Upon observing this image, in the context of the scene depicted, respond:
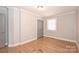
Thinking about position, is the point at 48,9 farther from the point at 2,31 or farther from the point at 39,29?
the point at 2,31

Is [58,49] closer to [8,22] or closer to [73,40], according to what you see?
[73,40]

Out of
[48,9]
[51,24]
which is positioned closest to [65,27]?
[51,24]

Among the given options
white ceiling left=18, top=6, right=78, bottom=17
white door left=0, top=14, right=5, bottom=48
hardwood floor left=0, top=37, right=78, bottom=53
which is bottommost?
hardwood floor left=0, top=37, right=78, bottom=53

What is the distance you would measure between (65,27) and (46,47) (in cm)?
55

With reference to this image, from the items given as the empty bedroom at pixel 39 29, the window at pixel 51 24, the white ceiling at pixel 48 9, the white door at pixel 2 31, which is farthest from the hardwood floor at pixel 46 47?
the white ceiling at pixel 48 9

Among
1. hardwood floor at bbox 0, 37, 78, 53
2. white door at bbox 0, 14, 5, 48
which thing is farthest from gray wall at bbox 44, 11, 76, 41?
white door at bbox 0, 14, 5, 48

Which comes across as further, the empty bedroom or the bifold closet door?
the bifold closet door

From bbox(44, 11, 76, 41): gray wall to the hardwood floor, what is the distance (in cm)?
12

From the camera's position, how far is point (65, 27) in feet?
5.98

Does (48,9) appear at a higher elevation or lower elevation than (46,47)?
higher

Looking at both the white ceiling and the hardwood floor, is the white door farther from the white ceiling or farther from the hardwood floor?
the white ceiling

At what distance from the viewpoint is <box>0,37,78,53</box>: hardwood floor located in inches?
68.2

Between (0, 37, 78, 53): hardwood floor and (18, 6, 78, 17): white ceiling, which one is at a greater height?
(18, 6, 78, 17): white ceiling
